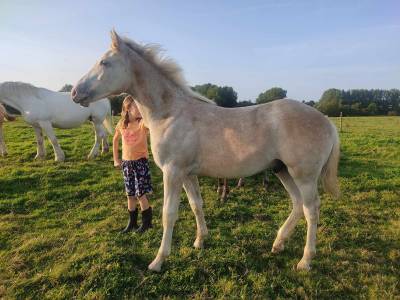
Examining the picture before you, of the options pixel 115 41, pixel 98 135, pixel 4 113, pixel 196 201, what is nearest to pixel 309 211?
pixel 196 201

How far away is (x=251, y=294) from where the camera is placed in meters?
3.44

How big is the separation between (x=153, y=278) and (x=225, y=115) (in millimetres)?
1994

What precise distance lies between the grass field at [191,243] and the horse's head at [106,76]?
1.95m

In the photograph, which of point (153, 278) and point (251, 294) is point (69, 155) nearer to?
point (153, 278)

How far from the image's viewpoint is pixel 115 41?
377 cm

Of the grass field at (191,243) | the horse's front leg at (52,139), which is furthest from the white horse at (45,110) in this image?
the grass field at (191,243)

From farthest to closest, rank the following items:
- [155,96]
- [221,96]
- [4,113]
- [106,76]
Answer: [221,96], [4,113], [155,96], [106,76]

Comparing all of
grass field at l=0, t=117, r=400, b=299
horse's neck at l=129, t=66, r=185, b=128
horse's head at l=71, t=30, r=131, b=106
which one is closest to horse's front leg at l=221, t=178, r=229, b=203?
grass field at l=0, t=117, r=400, b=299

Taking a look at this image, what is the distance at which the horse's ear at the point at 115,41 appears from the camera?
12.3ft

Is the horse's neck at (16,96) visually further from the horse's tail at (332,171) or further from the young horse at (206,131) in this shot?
the horse's tail at (332,171)

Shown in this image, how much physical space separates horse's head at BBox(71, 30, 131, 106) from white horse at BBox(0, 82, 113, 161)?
6.25 meters

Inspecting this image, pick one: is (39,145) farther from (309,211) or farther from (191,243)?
(309,211)

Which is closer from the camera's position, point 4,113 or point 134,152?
point 134,152

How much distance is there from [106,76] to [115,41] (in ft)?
1.35
